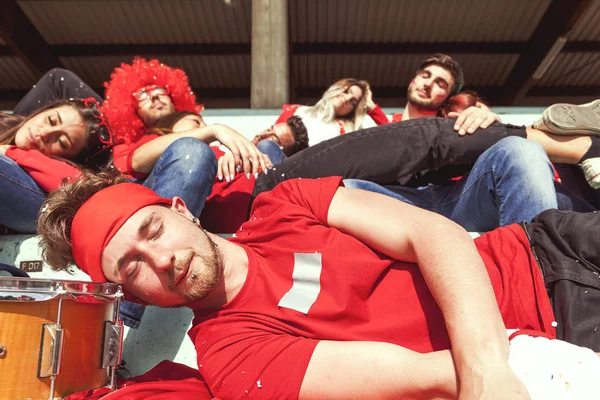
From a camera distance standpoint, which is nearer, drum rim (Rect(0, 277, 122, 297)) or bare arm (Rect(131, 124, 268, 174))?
drum rim (Rect(0, 277, 122, 297))

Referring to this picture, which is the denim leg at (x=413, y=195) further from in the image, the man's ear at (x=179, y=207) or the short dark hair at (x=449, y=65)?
the short dark hair at (x=449, y=65)

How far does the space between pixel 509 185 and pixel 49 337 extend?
159 cm

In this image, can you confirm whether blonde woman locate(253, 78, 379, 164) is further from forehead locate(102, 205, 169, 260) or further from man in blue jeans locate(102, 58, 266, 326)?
forehead locate(102, 205, 169, 260)

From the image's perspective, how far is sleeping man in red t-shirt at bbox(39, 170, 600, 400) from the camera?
1079 millimetres

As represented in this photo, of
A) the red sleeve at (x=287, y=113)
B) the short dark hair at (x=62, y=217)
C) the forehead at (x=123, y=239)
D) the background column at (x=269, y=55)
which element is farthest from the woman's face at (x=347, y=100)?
the forehead at (x=123, y=239)

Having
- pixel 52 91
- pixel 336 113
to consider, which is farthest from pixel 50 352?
pixel 52 91

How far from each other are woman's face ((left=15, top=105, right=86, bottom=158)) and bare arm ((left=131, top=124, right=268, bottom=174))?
53 cm

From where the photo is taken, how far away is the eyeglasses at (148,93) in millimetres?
3109

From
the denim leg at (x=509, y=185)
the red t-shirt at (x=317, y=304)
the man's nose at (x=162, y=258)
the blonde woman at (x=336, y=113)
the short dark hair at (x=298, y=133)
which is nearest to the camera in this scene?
the red t-shirt at (x=317, y=304)

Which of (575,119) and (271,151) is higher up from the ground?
(575,119)

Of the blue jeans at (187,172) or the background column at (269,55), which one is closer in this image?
the blue jeans at (187,172)

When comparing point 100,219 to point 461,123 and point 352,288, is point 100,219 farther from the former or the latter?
point 461,123

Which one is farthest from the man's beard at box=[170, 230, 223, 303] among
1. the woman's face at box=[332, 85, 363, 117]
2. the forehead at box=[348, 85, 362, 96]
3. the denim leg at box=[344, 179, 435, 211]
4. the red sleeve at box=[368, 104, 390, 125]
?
the red sleeve at box=[368, 104, 390, 125]

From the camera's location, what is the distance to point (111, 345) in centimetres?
137
